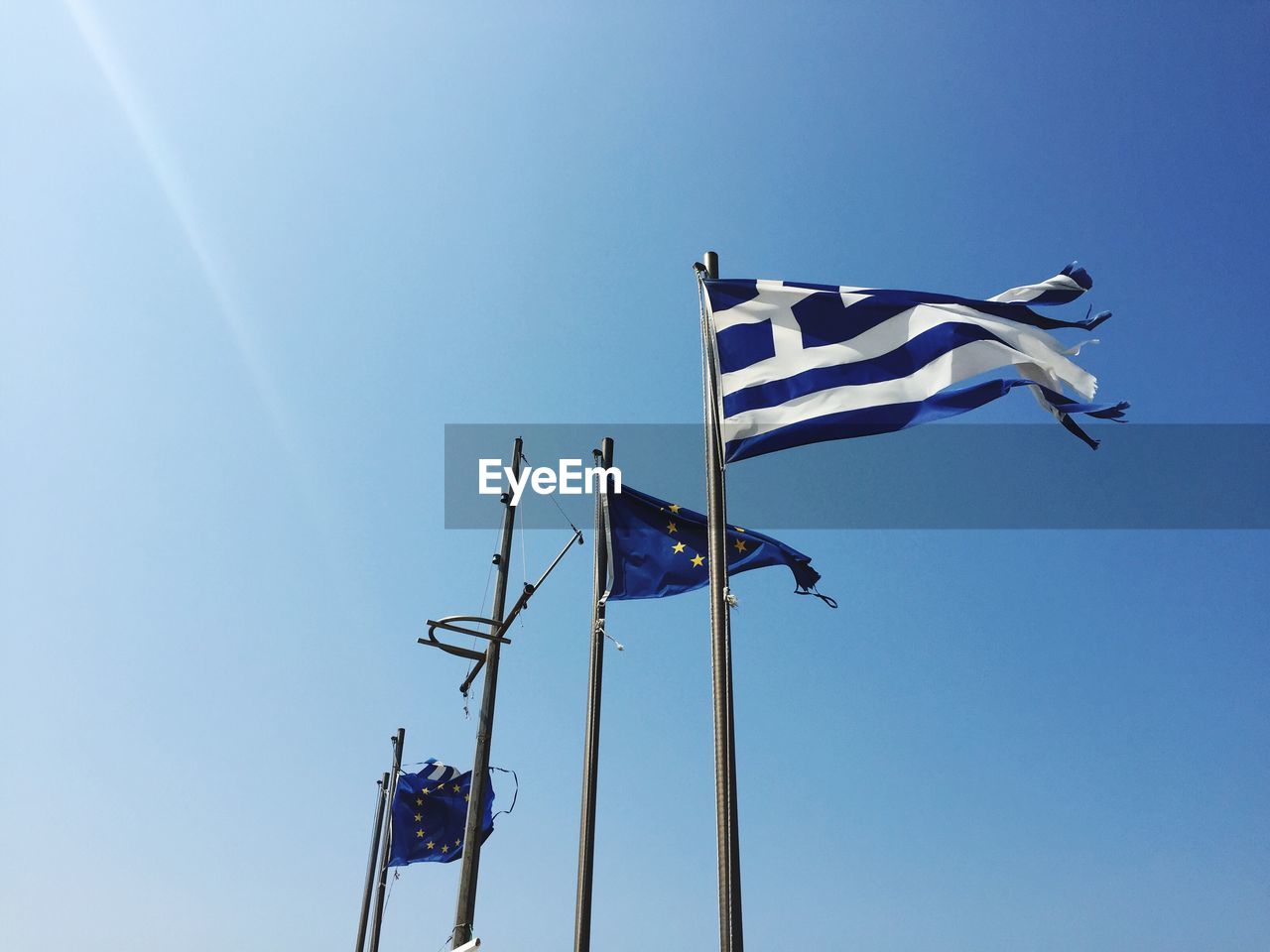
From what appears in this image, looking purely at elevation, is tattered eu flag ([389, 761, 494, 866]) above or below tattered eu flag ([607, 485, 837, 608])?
below

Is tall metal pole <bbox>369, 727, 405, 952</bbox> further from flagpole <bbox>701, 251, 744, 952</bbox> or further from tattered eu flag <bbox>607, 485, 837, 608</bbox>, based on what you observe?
flagpole <bbox>701, 251, 744, 952</bbox>

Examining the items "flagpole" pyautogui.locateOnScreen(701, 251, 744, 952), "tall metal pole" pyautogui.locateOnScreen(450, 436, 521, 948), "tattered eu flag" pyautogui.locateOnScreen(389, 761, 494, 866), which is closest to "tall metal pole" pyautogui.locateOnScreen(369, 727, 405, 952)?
"tattered eu flag" pyautogui.locateOnScreen(389, 761, 494, 866)

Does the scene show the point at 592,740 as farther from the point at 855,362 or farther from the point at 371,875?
the point at 371,875

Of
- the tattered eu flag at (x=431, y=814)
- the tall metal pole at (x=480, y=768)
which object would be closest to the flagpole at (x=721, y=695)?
the tall metal pole at (x=480, y=768)

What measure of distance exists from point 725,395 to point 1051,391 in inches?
132

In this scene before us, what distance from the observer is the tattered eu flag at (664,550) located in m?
13.1

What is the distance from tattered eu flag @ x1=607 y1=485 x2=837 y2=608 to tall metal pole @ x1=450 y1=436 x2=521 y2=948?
2.59 metres

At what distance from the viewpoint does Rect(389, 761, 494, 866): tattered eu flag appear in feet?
80.2

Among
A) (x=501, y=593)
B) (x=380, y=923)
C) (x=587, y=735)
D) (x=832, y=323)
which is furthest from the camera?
(x=380, y=923)

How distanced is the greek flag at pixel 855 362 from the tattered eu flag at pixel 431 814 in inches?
758

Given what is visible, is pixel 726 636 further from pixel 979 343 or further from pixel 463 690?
pixel 463 690

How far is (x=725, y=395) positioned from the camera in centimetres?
857

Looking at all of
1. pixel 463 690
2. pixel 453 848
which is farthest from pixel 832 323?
pixel 453 848

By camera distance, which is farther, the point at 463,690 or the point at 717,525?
the point at 463,690
